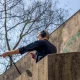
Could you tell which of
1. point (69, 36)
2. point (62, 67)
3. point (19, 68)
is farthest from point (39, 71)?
point (19, 68)

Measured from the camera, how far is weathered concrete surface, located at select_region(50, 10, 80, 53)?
732cm

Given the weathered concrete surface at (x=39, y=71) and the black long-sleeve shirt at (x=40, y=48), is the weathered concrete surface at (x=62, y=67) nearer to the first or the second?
the weathered concrete surface at (x=39, y=71)

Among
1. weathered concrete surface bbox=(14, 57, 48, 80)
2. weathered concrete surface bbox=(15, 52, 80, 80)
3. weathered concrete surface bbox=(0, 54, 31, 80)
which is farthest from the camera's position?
weathered concrete surface bbox=(0, 54, 31, 80)

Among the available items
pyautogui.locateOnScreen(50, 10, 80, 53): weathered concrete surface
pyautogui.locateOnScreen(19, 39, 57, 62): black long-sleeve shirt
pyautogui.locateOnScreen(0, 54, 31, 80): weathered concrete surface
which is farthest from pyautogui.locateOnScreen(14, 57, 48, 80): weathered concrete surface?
pyautogui.locateOnScreen(0, 54, 31, 80): weathered concrete surface

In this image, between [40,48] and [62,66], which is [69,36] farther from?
[62,66]

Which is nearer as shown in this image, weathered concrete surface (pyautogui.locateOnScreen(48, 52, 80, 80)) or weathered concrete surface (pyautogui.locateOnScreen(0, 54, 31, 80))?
weathered concrete surface (pyautogui.locateOnScreen(48, 52, 80, 80))

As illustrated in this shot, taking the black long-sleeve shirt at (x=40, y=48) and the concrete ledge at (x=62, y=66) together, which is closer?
the concrete ledge at (x=62, y=66)

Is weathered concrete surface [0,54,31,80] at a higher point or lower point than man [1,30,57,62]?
lower

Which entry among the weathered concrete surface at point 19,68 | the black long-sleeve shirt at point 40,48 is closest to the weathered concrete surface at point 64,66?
the black long-sleeve shirt at point 40,48

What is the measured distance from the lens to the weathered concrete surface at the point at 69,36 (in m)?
7.32

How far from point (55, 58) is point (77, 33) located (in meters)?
3.46

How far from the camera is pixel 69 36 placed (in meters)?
7.79

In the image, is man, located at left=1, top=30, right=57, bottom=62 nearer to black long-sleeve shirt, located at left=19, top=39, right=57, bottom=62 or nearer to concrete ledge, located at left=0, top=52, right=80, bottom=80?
black long-sleeve shirt, located at left=19, top=39, right=57, bottom=62

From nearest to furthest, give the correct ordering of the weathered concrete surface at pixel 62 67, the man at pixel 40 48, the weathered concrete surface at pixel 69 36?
the weathered concrete surface at pixel 62 67, the man at pixel 40 48, the weathered concrete surface at pixel 69 36
